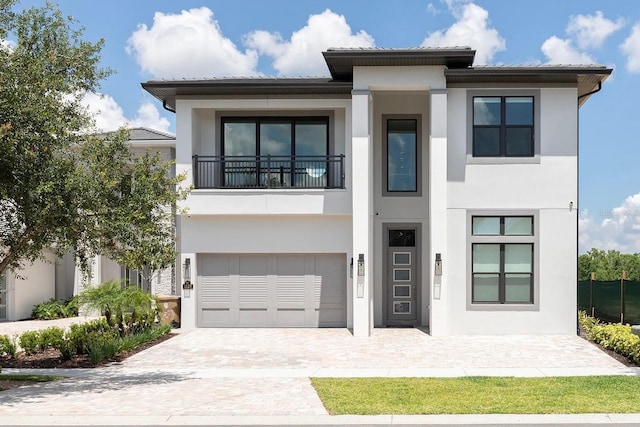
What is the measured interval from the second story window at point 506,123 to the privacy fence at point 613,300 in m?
5.14

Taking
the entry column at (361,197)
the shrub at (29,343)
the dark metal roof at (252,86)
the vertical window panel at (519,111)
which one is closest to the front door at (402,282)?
the entry column at (361,197)

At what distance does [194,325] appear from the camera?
19531 millimetres

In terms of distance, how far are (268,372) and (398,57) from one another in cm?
890

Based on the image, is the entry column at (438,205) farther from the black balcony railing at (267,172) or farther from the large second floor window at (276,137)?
the large second floor window at (276,137)

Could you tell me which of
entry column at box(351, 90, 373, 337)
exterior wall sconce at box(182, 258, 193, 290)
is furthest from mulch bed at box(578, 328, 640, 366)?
exterior wall sconce at box(182, 258, 193, 290)

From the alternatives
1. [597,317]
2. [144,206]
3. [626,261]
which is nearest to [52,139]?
[144,206]

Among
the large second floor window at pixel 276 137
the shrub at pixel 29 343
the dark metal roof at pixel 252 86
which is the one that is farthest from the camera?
the large second floor window at pixel 276 137

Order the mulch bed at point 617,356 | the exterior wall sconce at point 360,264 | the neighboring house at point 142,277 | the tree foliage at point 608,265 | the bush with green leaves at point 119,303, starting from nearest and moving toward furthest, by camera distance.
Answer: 1. the mulch bed at point 617,356
2. the bush with green leaves at point 119,303
3. the exterior wall sconce at point 360,264
4. the neighboring house at point 142,277
5. the tree foliage at point 608,265

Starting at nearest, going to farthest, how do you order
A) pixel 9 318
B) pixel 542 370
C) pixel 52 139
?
pixel 52 139, pixel 542 370, pixel 9 318

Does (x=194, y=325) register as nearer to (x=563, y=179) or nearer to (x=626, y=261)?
(x=563, y=179)

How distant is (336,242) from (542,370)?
7.76 metres

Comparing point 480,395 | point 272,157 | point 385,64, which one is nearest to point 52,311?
point 272,157

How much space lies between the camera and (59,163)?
11188 millimetres

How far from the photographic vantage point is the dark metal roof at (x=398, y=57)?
1703 cm
